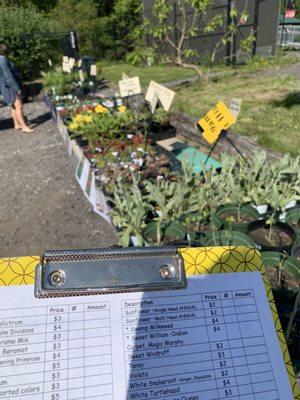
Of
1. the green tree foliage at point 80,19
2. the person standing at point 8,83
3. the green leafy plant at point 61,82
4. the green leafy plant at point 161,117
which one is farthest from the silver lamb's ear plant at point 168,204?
the green tree foliage at point 80,19

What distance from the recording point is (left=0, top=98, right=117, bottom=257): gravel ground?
4117 mm

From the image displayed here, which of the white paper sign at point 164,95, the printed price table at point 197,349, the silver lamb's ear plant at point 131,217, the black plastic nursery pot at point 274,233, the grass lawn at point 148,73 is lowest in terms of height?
the grass lawn at point 148,73

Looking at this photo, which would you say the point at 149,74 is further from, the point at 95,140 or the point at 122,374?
the point at 122,374

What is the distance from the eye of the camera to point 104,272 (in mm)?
1054

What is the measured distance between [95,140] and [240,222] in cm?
261

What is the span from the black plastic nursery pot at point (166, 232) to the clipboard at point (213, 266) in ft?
6.46

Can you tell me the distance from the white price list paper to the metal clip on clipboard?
2 cm

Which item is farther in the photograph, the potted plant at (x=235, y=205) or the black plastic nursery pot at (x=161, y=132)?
the black plastic nursery pot at (x=161, y=132)

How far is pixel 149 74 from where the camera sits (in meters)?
11.3

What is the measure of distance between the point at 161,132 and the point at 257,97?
2.38m

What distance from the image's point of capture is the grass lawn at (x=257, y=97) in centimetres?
553

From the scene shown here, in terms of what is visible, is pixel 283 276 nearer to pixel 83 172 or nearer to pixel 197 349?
pixel 197 349

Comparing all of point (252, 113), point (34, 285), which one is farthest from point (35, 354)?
point (252, 113)

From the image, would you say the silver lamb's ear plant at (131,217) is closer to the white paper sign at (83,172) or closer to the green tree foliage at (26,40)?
the white paper sign at (83,172)
